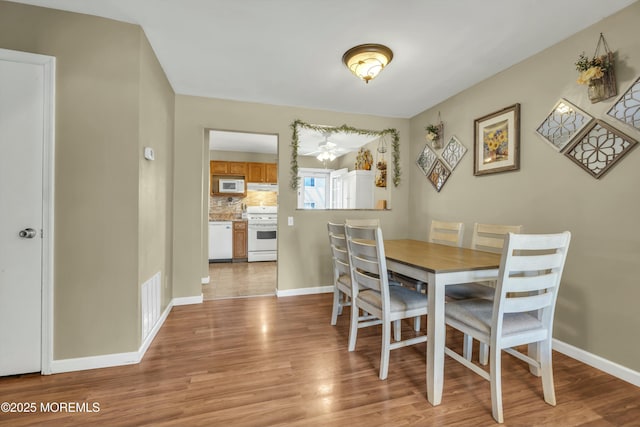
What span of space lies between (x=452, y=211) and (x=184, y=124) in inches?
132

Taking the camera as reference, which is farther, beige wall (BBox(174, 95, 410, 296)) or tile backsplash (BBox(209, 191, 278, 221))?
tile backsplash (BBox(209, 191, 278, 221))

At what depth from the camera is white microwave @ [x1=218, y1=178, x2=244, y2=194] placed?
6.03m

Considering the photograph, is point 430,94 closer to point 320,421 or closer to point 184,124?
point 184,124

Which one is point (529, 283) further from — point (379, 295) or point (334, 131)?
point (334, 131)

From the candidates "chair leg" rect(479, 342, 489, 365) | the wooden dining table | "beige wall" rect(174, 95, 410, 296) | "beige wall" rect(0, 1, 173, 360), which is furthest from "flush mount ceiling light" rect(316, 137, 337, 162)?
"chair leg" rect(479, 342, 489, 365)

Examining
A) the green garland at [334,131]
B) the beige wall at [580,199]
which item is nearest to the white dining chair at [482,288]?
the beige wall at [580,199]

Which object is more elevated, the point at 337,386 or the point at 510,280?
the point at 510,280

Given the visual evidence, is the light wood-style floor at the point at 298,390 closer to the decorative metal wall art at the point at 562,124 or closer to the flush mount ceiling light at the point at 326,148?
the decorative metal wall art at the point at 562,124

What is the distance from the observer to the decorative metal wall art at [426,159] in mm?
3644

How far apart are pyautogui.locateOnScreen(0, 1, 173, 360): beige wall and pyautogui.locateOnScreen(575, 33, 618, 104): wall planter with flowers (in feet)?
10.4

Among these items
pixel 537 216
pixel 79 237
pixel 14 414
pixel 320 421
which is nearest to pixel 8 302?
pixel 79 237

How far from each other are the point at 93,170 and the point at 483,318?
268cm

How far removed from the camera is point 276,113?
3.54 m

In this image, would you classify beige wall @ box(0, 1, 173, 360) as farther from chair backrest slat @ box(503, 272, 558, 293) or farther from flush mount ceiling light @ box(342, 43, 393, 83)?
chair backrest slat @ box(503, 272, 558, 293)
